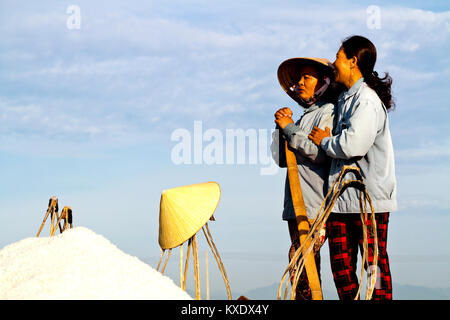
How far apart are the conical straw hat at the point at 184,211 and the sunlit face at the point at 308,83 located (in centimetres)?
91

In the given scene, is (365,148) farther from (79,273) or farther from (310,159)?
(79,273)

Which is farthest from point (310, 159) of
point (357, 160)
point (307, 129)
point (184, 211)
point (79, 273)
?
point (79, 273)

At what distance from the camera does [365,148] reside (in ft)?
10.8

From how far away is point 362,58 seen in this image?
3.51m

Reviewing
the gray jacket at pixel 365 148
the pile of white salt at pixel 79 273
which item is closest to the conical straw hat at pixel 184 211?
the pile of white salt at pixel 79 273

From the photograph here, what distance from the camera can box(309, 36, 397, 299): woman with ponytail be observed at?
10.9 ft

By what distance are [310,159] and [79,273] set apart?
1582mm

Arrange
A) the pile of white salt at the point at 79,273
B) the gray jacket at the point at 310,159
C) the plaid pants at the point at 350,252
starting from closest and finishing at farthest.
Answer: the pile of white salt at the point at 79,273 → the plaid pants at the point at 350,252 → the gray jacket at the point at 310,159

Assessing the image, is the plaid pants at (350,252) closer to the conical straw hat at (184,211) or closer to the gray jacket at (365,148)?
the gray jacket at (365,148)

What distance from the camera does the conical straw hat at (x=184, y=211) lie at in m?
3.23

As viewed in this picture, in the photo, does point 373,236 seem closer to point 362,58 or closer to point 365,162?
point 365,162
